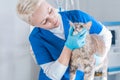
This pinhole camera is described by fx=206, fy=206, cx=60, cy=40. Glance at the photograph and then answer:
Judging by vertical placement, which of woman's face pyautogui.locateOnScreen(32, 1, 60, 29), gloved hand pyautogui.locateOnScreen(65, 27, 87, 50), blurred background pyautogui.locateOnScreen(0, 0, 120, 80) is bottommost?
blurred background pyautogui.locateOnScreen(0, 0, 120, 80)

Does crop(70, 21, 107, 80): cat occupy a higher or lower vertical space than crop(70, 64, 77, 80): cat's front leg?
higher

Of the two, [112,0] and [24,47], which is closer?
[24,47]

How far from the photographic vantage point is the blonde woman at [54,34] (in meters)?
0.75

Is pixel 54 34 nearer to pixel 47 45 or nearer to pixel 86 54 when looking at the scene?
pixel 47 45

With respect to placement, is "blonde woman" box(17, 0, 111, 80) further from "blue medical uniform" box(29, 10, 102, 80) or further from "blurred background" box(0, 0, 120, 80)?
"blurred background" box(0, 0, 120, 80)

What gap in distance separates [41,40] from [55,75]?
19 centimetres

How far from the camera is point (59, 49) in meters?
0.91

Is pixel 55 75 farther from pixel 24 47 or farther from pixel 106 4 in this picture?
pixel 106 4

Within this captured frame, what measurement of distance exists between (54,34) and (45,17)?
0.49 feet

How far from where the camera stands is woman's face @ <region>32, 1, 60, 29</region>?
30.1 inches

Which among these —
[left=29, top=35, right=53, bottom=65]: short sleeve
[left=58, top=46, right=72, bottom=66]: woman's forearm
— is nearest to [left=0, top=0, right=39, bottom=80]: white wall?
[left=29, top=35, right=53, bottom=65]: short sleeve

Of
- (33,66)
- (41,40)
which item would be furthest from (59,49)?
(33,66)

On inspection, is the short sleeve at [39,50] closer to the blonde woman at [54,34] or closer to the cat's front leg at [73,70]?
the blonde woman at [54,34]

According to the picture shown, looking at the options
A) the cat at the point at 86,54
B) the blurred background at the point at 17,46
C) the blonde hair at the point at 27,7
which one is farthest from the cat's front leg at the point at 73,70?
the blurred background at the point at 17,46
